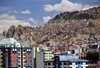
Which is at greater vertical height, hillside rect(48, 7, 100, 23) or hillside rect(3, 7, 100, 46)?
hillside rect(48, 7, 100, 23)

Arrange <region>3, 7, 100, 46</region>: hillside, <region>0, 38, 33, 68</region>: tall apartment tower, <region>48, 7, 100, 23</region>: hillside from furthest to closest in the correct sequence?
<region>48, 7, 100, 23</region>: hillside
<region>3, 7, 100, 46</region>: hillside
<region>0, 38, 33, 68</region>: tall apartment tower

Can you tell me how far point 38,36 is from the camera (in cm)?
6169

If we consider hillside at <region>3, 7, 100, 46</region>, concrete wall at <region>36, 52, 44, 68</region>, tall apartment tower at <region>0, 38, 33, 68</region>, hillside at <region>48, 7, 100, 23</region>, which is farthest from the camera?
hillside at <region>48, 7, 100, 23</region>

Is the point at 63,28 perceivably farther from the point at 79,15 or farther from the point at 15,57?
the point at 15,57

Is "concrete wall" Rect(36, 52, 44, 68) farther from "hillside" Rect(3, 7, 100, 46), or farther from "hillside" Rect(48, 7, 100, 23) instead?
"hillside" Rect(48, 7, 100, 23)

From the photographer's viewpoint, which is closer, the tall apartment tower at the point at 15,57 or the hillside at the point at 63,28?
the tall apartment tower at the point at 15,57

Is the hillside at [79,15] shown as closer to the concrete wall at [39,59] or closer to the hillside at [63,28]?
the hillside at [63,28]

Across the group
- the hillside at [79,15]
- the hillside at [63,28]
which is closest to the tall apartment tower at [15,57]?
the hillside at [63,28]

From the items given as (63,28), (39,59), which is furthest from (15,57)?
(63,28)

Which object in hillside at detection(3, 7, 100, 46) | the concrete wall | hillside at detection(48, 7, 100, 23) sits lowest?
the concrete wall

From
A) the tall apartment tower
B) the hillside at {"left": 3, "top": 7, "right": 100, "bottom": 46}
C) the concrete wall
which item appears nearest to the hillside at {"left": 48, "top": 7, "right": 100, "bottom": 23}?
the hillside at {"left": 3, "top": 7, "right": 100, "bottom": 46}

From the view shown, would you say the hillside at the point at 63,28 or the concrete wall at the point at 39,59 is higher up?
the hillside at the point at 63,28

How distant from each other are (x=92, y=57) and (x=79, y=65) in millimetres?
2933

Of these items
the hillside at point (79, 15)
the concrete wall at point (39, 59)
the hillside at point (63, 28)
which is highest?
the hillside at point (79, 15)
